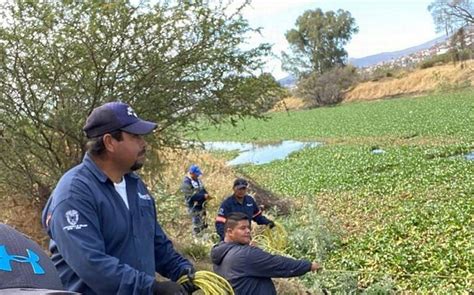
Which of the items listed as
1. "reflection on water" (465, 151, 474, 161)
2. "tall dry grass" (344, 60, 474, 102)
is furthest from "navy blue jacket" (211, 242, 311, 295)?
"tall dry grass" (344, 60, 474, 102)

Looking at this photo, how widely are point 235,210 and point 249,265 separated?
3406 millimetres

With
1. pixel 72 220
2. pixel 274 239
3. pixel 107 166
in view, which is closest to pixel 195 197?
pixel 274 239

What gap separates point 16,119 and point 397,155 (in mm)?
17940

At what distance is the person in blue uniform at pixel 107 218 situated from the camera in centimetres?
259

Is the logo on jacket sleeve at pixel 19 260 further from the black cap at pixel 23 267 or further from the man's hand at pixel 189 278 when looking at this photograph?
the man's hand at pixel 189 278

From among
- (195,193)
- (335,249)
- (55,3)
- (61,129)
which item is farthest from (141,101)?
(335,249)

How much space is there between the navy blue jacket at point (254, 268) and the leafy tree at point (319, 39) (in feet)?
259

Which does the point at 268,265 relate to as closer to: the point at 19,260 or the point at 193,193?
the point at 19,260

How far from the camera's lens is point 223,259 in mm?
5117

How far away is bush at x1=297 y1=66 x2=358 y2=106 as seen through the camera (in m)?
76.4

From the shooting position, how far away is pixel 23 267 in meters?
1.63

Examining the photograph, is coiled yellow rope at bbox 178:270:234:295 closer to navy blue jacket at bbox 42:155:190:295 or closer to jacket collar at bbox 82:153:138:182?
navy blue jacket at bbox 42:155:190:295

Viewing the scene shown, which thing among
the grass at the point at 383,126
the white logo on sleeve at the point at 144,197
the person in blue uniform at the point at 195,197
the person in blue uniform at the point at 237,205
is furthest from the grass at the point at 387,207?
the white logo on sleeve at the point at 144,197

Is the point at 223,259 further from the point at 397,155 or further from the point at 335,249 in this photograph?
the point at 397,155
